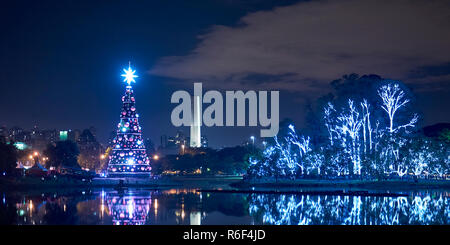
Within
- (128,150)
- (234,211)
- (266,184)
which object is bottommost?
(266,184)

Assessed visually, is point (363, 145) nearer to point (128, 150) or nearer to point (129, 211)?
point (128, 150)

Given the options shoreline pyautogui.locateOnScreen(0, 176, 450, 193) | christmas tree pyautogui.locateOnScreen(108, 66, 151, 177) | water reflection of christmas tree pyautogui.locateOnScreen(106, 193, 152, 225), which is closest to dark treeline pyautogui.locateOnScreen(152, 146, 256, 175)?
christmas tree pyautogui.locateOnScreen(108, 66, 151, 177)

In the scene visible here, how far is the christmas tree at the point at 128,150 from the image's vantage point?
65.4 meters

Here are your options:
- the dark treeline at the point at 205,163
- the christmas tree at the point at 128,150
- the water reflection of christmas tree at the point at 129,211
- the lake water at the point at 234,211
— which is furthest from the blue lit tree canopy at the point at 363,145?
the dark treeline at the point at 205,163

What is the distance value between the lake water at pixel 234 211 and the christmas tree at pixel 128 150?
23.8 metres

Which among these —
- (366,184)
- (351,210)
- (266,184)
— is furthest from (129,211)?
(366,184)

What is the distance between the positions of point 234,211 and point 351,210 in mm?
7033

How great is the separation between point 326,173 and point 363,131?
764 centimetres

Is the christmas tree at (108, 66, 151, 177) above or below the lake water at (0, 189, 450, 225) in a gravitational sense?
above

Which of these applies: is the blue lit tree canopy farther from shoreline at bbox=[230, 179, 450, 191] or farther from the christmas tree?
the christmas tree

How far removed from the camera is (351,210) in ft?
105

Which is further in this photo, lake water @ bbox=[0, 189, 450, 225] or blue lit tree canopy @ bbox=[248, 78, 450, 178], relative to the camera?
blue lit tree canopy @ bbox=[248, 78, 450, 178]

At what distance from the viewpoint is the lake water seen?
90.5 feet
